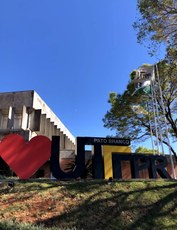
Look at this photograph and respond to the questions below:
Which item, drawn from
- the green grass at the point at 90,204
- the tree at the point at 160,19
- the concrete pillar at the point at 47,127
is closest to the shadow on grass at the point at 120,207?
the green grass at the point at 90,204

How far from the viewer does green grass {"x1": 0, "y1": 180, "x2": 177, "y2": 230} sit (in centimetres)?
633

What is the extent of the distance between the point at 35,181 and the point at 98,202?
2.92 meters

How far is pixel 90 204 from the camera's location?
7.23m

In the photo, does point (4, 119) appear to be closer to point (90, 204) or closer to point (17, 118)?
point (17, 118)

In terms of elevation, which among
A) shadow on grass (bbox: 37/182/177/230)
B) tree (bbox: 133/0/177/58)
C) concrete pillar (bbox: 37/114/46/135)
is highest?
tree (bbox: 133/0/177/58)

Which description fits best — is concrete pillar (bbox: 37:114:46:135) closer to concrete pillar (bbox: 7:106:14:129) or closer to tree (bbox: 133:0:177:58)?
concrete pillar (bbox: 7:106:14:129)

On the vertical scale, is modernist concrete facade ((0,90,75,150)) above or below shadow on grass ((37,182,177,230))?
above

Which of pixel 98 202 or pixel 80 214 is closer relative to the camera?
pixel 80 214

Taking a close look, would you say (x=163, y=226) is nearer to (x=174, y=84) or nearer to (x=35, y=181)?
(x=35, y=181)

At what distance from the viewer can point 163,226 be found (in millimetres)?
6426

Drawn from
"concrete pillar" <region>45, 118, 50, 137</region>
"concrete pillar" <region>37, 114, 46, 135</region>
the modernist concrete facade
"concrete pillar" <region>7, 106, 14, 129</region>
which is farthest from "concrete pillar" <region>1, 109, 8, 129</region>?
"concrete pillar" <region>45, 118, 50, 137</region>

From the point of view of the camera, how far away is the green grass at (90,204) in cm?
633

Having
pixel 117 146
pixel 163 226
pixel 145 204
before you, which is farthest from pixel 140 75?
pixel 163 226

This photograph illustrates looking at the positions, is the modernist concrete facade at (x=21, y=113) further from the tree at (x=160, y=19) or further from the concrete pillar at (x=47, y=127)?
the tree at (x=160, y=19)
